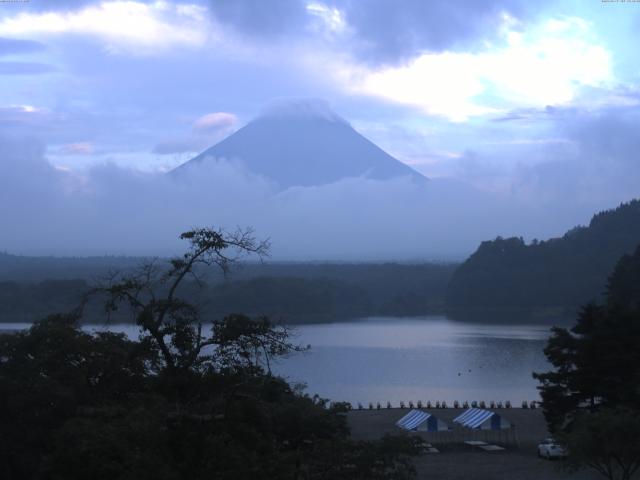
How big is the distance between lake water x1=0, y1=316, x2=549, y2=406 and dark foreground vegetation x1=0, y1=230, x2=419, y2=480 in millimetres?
8500

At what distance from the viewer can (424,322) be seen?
4744 centimetres

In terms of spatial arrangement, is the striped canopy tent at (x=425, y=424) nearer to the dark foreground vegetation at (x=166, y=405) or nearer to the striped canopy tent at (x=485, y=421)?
the striped canopy tent at (x=485, y=421)

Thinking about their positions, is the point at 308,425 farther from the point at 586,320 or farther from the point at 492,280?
the point at 492,280

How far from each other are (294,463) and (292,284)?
50663 mm

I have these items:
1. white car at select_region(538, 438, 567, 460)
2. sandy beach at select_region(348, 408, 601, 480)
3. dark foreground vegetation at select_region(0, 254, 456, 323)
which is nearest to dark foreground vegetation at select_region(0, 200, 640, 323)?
dark foreground vegetation at select_region(0, 254, 456, 323)

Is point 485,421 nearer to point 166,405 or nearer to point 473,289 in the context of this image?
point 166,405

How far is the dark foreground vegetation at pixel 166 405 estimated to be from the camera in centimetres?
435

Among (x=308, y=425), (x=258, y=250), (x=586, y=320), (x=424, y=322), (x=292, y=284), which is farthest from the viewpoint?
Result: (x=292, y=284)

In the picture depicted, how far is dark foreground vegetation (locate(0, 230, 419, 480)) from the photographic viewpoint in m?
4.35

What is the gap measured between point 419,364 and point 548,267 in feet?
121

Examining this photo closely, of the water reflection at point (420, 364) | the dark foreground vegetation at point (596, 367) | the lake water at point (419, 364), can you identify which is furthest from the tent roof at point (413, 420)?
the water reflection at point (420, 364)

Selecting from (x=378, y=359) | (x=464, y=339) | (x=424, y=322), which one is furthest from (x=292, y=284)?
(x=378, y=359)

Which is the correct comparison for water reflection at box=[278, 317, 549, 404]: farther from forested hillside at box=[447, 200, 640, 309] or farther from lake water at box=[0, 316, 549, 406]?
forested hillside at box=[447, 200, 640, 309]

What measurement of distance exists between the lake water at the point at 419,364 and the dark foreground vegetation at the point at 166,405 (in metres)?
8.50
